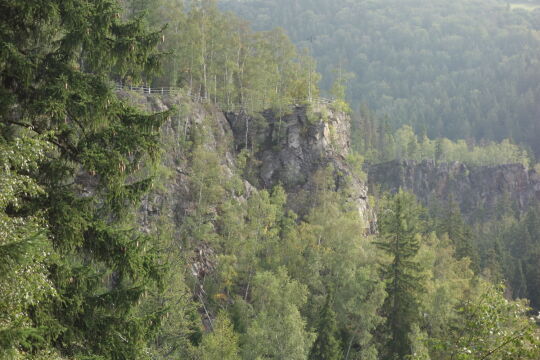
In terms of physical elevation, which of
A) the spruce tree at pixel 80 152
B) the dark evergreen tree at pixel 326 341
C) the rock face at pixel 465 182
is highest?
the spruce tree at pixel 80 152

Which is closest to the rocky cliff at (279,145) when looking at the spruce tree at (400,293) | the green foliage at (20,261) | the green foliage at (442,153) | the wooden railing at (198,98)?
the wooden railing at (198,98)

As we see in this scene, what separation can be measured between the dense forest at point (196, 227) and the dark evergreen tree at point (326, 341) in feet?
0.51

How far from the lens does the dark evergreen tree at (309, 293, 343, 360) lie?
3834 cm

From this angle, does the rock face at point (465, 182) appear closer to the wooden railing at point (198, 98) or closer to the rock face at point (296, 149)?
the wooden railing at point (198, 98)

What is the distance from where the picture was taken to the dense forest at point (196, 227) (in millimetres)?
9062

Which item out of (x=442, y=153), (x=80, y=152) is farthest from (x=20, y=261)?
(x=442, y=153)

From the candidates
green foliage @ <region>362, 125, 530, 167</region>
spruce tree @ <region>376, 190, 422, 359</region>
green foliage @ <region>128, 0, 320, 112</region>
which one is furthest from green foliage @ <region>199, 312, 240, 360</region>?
green foliage @ <region>362, 125, 530, 167</region>

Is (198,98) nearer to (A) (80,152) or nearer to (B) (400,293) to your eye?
(B) (400,293)

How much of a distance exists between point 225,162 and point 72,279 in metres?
48.9

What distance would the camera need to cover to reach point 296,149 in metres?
63.9

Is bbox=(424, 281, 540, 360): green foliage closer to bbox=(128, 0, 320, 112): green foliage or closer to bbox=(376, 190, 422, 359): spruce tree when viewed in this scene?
bbox=(376, 190, 422, 359): spruce tree

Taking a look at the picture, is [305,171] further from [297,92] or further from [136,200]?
[136,200]

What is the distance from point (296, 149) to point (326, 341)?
3004 centimetres

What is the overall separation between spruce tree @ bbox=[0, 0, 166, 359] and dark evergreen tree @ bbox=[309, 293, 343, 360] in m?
30.6
